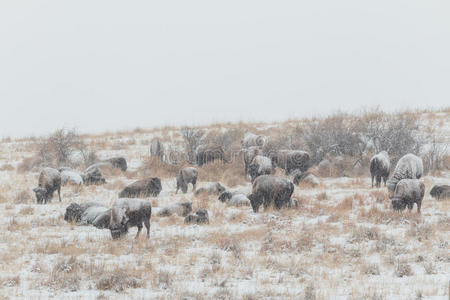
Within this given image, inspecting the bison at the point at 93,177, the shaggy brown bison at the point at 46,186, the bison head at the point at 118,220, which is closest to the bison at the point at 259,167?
the bison at the point at 93,177

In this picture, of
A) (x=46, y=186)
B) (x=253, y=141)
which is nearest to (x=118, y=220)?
(x=46, y=186)

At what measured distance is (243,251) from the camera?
29.3 ft

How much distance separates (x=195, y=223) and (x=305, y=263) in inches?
142

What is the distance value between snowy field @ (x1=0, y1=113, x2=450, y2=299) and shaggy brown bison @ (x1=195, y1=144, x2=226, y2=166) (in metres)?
6.36

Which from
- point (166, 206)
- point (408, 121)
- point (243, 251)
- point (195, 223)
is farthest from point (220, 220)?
point (408, 121)

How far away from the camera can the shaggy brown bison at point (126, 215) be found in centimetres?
952

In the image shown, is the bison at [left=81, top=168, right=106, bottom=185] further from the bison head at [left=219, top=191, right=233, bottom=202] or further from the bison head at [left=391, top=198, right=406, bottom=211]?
the bison head at [left=391, top=198, right=406, bottom=211]

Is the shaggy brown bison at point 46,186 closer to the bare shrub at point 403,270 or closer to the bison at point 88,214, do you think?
the bison at point 88,214

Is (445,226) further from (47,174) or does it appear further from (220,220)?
(47,174)

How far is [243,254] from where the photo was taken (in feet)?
28.6

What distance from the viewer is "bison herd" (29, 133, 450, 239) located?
32.1 ft

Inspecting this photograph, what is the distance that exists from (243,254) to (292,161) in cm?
1002

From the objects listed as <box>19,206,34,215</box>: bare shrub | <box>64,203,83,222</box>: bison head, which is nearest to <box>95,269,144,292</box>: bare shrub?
<box>64,203,83,222</box>: bison head

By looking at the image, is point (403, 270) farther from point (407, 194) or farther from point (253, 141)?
point (253, 141)
